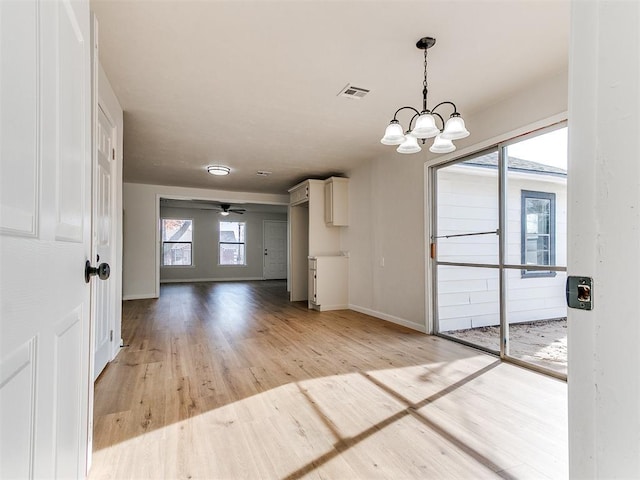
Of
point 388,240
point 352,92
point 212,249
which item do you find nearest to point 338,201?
point 388,240

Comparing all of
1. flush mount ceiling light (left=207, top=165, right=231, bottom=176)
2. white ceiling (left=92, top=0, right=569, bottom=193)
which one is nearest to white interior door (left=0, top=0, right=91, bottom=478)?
white ceiling (left=92, top=0, right=569, bottom=193)

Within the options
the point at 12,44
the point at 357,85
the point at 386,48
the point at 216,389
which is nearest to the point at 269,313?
the point at 216,389

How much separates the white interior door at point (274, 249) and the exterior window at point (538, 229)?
8949 millimetres

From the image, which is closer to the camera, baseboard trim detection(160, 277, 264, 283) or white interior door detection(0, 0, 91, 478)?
white interior door detection(0, 0, 91, 478)

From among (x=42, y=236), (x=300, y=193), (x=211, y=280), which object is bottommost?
(x=211, y=280)

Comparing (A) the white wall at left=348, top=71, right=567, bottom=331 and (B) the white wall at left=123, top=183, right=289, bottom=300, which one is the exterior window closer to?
(A) the white wall at left=348, top=71, right=567, bottom=331

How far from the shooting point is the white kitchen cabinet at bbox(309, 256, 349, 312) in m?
5.68

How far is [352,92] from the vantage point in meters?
3.00

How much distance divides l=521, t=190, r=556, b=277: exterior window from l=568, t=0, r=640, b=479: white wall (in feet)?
9.68

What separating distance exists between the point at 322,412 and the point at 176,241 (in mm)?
9830

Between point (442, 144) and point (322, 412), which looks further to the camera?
point (442, 144)

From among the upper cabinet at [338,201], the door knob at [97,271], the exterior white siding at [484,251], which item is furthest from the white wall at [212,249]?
the door knob at [97,271]

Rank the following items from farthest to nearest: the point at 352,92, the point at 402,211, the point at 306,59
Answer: the point at 402,211
the point at 352,92
the point at 306,59

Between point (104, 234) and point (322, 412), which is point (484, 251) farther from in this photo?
point (104, 234)
